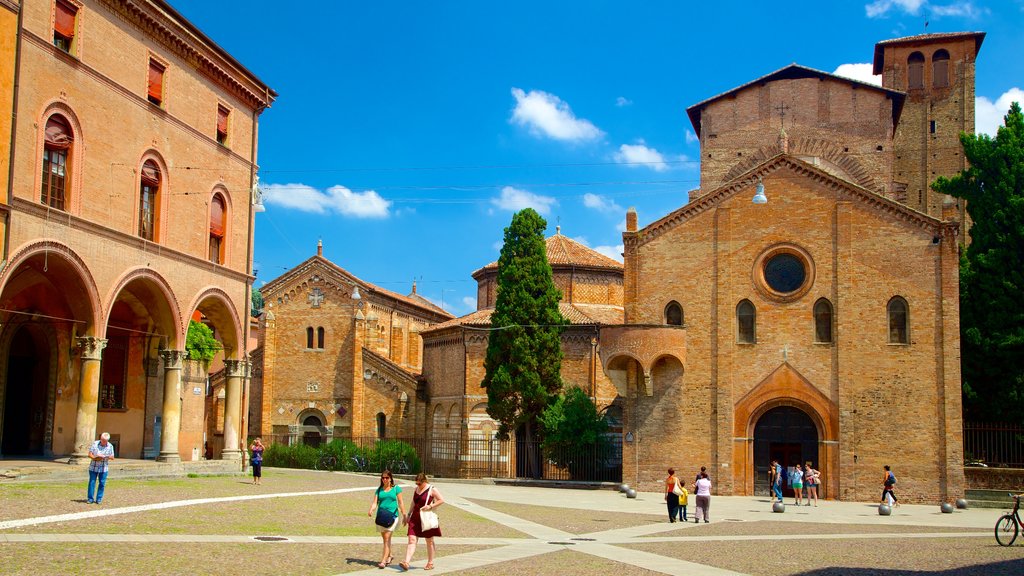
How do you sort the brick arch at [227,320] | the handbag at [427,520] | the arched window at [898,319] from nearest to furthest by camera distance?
the handbag at [427,520], the brick arch at [227,320], the arched window at [898,319]

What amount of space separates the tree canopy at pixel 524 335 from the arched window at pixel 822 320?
982 cm

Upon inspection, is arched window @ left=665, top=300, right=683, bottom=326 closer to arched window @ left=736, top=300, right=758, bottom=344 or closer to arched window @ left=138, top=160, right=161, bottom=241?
arched window @ left=736, top=300, right=758, bottom=344

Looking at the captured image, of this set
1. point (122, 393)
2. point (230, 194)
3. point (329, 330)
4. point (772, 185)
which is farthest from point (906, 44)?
point (122, 393)

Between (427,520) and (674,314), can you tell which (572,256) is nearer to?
(674,314)

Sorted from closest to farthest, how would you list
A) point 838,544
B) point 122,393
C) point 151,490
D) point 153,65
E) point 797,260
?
point 838,544 → point 151,490 → point 153,65 → point 122,393 → point 797,260

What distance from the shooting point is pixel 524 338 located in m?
37.0

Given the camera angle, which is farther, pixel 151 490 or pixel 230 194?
pixel 230 194

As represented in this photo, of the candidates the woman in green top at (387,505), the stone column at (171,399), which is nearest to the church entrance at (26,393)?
the stone column at (171,399)

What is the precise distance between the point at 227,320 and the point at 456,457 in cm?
1395

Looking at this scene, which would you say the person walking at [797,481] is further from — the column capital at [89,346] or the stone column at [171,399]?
the column capital at [89,346]

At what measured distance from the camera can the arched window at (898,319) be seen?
31.3 metres

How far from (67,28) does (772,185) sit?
22.1 meters

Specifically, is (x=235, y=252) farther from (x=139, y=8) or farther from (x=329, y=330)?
(x=329, y=330)

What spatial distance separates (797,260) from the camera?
3297cm
